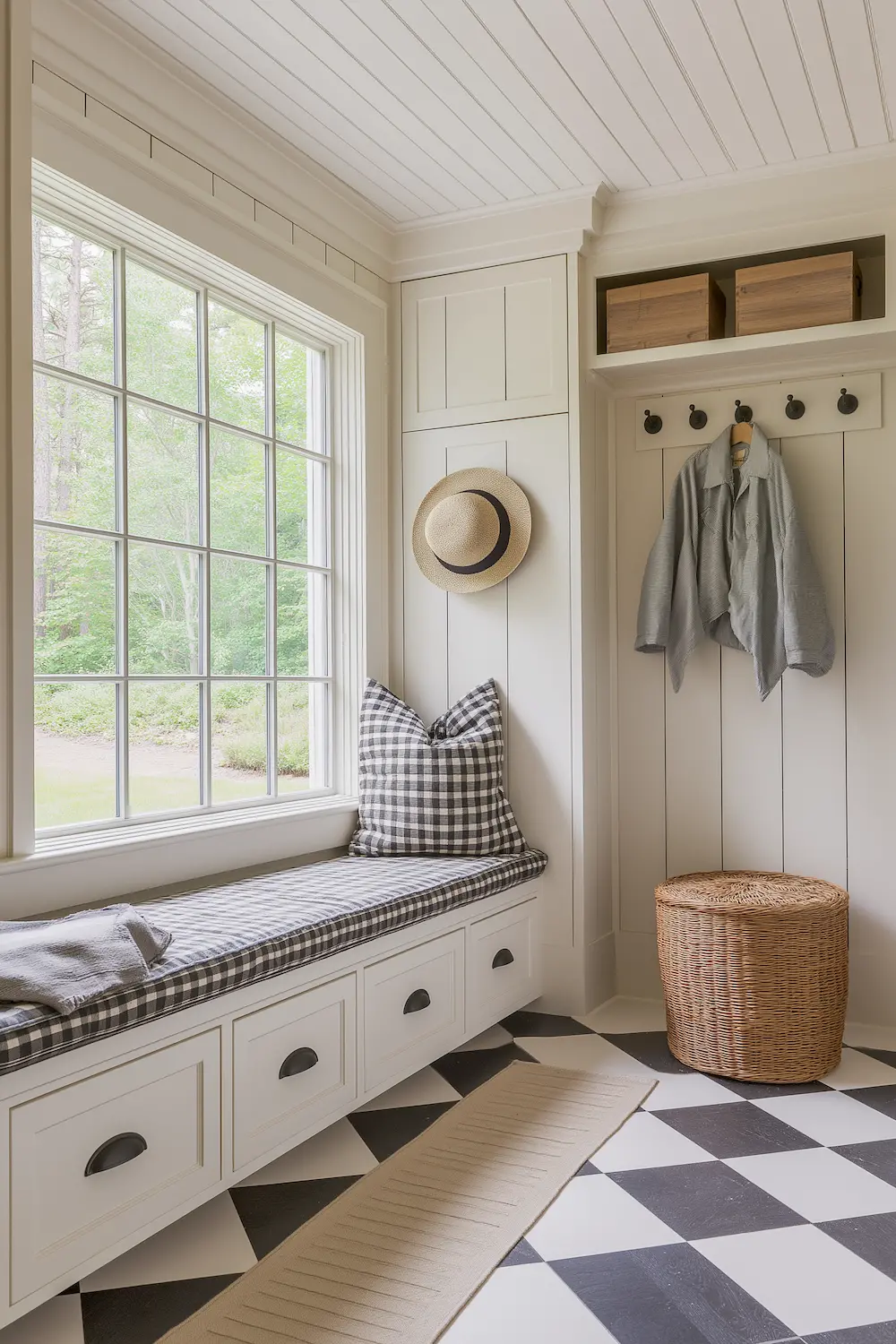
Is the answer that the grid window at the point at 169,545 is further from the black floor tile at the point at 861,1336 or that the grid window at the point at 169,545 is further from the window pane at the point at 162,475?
the black floor tile at the point at 861,1336

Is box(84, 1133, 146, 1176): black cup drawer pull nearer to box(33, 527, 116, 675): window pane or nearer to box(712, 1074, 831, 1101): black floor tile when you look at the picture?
box(33, 527, 116, 675): window pane

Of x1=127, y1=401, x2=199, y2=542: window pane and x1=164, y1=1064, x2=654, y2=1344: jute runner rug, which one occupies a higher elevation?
x1=127, y1=401, x2=199, y2=542: window pane

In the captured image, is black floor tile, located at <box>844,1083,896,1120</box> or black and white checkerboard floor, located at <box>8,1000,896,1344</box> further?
black floor tile, located at <box>844,1083,896,1120</box>

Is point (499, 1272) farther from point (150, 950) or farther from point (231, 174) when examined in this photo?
point (231, 174)

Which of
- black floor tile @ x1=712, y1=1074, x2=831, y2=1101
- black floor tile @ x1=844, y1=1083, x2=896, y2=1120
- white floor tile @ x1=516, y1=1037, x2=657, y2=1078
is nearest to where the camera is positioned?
black floor tile @ x1=844, y1=1083, x2=896, y2=1120

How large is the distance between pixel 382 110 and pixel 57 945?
2147mm

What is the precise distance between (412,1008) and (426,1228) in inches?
23.9

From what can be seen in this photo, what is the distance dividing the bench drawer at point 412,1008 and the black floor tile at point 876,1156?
94 centimetres

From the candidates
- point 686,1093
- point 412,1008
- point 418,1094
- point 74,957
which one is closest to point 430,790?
point 412,1008

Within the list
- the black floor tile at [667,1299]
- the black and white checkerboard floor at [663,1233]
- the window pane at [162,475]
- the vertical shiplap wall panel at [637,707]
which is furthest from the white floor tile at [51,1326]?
the vertical shiplap wall panel at [637,707]

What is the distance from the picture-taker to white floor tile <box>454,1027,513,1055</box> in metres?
2.95

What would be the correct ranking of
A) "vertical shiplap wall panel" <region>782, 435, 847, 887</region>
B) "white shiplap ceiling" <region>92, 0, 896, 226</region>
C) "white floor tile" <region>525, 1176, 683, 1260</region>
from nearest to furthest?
"white floor tile" <region>525, 1176, 683, 1260</region> < "white shiplap ceiling" <region>92, 0, 896, 226</region> < "vertical shiplap wall panel" <region>782, 435, 847, 887</region>

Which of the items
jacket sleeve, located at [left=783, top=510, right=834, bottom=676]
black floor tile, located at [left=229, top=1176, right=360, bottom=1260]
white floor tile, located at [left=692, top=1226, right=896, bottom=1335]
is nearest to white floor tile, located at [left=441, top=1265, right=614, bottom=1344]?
white floor tile, located at [left=692, top=1226, right=896, bottom=1335]

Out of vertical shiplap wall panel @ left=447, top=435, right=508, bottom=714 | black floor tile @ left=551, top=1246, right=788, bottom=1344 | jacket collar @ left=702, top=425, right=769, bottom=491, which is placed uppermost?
jacket collar @ left=702, top=425, right=769, bottom=491
